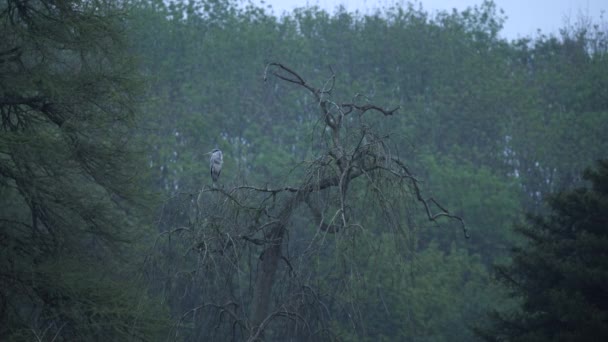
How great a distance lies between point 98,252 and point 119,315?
1652 mm

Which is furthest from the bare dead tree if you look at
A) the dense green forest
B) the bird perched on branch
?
the bird perched on branch

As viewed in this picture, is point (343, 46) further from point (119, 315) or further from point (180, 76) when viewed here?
point (119, 315)

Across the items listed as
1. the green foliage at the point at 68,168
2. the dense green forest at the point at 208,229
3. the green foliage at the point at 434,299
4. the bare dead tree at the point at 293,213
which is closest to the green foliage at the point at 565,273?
the dense green forest at the point at 208,229

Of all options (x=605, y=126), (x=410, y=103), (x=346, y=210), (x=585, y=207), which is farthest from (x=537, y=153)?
(x=346, y=210)

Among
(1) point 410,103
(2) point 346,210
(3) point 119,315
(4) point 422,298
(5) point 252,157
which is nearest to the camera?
(2) point 346,210

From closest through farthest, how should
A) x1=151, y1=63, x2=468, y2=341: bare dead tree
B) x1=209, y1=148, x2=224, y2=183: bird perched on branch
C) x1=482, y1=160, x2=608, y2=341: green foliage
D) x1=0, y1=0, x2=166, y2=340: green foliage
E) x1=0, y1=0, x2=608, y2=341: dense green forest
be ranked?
x1=151, y1=63, x2=468, y2=341: bare dead tree, x1=0, y1=0, x2=608, y2=341: dense green forest, x1=0, y1=0, x2=166, y2=340: green foliage, x1=482, y1=160, x2=608, y2=341: green foliage, x1=209, y1=148, x2=224, y2=183: bird perched on branch

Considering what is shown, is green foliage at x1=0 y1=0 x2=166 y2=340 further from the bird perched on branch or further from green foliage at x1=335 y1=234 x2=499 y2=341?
green foliage at x1=335 y1=234 x2=499 y2=341

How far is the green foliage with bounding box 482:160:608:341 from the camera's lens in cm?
1077

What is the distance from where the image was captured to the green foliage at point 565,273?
10773 millimetres

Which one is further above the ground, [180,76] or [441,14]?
[441,14]

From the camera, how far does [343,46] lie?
3853 centimetres

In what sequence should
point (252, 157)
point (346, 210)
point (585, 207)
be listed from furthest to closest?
point (252, 157), point (585, 207), point (346, 210)

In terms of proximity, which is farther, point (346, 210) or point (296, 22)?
point (296, 22)

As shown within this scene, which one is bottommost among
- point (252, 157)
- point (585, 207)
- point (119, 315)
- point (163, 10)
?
point (119, 315)
